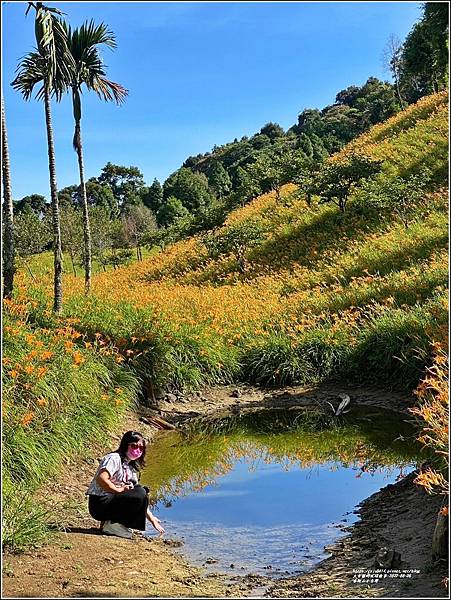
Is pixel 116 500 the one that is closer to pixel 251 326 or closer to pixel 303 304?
pixel 251 326

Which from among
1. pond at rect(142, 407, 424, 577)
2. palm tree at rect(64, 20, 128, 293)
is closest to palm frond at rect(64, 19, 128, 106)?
palm tree at rect(64, 20, 128, 293)

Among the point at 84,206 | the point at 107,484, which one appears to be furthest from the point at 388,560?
the point at 84,206

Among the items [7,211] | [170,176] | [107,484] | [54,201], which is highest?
[170,176]

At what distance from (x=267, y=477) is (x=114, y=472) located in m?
2.47

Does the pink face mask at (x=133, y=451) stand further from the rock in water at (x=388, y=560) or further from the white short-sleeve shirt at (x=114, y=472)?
the rock in water at (x=388, y=560)

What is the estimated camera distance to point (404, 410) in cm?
955

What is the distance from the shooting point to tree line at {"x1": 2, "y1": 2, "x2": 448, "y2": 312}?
10.9 meters

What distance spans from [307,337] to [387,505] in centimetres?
597

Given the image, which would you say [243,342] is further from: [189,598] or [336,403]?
[189,598]

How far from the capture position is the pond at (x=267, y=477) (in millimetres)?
5398

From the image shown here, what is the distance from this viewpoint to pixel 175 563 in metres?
4.92

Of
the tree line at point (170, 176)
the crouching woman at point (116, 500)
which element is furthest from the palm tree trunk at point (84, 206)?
the crouching woman at point (116, 500)

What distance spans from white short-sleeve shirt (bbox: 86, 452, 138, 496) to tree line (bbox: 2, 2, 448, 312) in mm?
4998

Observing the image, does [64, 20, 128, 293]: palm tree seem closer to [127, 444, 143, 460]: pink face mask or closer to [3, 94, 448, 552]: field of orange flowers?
[3, 94, 448, 552]: field of orange flowers
